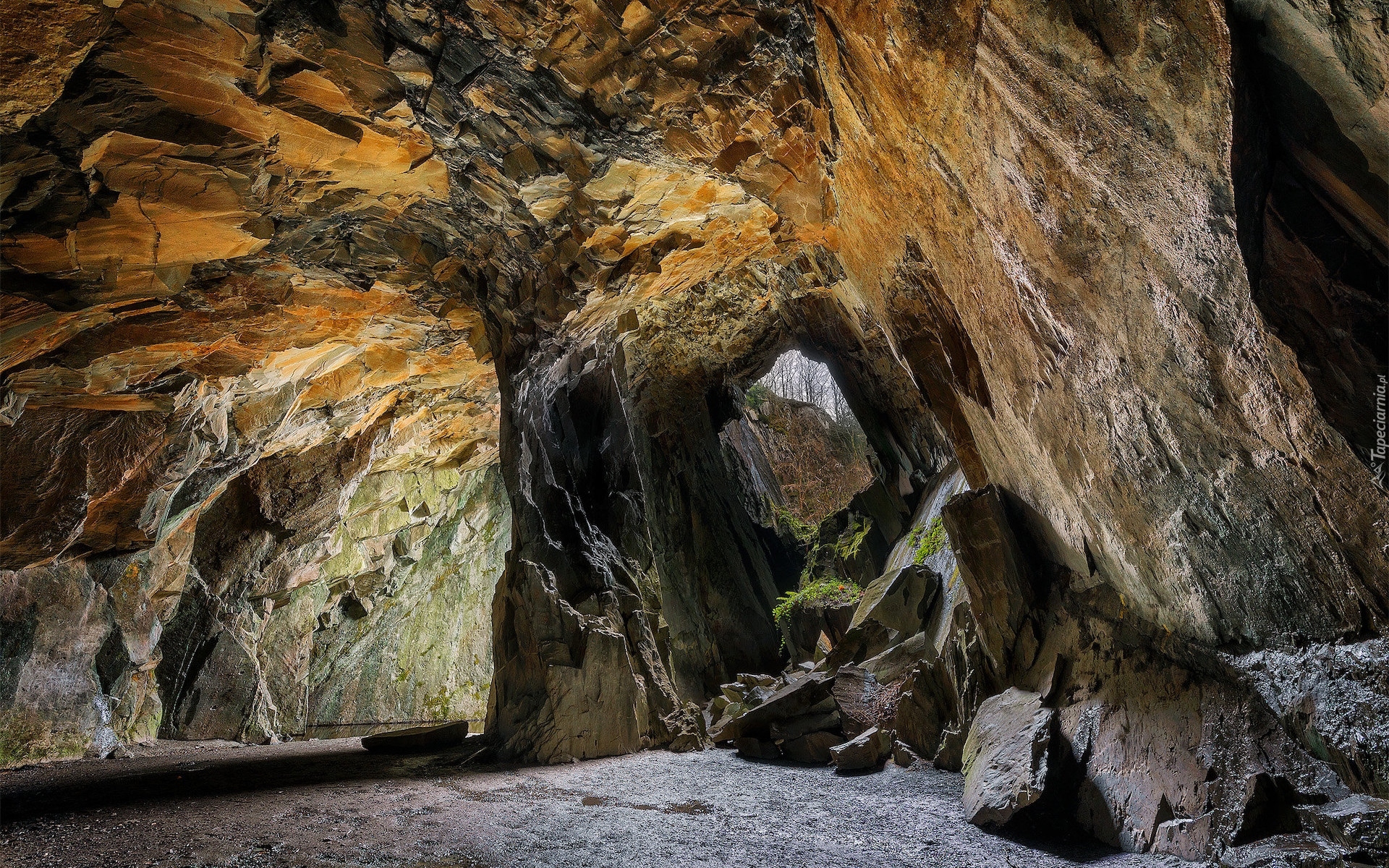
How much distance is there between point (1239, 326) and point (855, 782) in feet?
16.4

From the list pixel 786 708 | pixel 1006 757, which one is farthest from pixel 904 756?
pixel 1006 757

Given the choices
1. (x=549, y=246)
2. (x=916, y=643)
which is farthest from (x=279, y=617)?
(x=916, y=643)

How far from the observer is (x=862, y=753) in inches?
270

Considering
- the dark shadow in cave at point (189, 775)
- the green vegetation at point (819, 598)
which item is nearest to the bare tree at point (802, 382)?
the green vegetation at point (819, 598)

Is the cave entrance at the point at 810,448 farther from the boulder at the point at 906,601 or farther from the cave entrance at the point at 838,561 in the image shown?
the boulder at the point at 906,601

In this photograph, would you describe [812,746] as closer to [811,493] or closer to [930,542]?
[930,542]

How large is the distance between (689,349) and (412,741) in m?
8.37

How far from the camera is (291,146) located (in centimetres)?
607

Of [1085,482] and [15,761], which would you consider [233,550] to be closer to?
[15,761]

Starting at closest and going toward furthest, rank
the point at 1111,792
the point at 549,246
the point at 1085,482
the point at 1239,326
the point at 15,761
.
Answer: the point at 1239,326, the point at 1111,792, the point at 1085,482, the point at 549,246, the point at 15,761

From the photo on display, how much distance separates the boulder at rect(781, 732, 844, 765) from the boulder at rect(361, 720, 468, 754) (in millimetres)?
4338

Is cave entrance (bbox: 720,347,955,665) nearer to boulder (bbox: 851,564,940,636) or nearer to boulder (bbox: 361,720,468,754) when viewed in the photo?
boulder (bbox: 851,564,940,636)

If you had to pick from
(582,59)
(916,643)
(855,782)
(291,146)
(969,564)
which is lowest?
(855,782)

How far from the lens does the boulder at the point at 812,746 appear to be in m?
7.64
